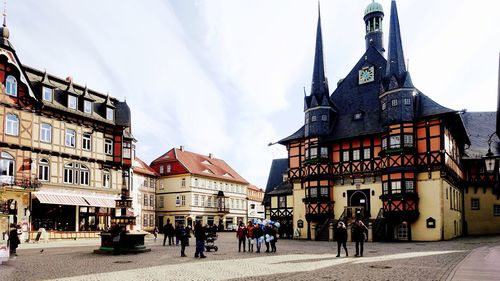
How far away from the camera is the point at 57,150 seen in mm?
39656

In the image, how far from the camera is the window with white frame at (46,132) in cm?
3859

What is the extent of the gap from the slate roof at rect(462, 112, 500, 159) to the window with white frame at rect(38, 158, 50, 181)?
135 ft

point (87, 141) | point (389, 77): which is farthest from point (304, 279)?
point (87, 141)

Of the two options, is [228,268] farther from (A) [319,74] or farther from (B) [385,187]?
(A) [319,74]

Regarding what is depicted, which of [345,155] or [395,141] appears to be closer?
[395,141]

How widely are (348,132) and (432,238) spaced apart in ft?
37.7

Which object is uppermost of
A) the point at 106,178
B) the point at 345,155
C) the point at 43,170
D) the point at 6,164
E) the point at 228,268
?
the point at 345,155

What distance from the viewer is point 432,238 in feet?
116

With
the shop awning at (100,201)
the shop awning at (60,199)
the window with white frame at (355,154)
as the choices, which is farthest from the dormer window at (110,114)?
the window with white frame at (355,154)

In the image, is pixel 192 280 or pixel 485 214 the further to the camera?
pixel 485 214

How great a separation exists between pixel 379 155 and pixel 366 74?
30.3 ft

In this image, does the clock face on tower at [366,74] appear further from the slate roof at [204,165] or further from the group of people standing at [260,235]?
the slate roof at [204,165]

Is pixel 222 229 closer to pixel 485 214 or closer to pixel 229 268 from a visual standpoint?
pixel 485 214

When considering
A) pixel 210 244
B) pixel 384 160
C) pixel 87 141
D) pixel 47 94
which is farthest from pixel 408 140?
pixel 47 94
